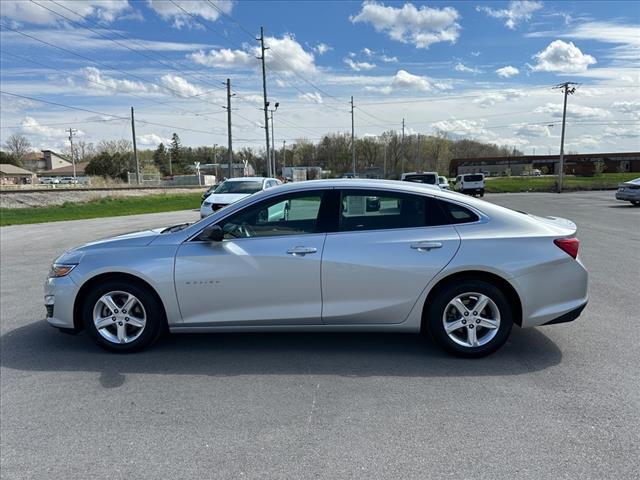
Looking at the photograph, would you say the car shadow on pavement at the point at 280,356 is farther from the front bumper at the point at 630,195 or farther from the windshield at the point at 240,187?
the front bumper at the point at 630,195

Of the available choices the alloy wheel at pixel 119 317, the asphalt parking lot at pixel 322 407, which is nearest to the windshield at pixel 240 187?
A: the asphalt parking lot at pixel 322 407

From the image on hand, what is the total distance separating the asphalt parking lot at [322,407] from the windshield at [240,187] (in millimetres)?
12122

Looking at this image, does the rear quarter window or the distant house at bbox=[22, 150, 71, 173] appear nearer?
the rear quarter window

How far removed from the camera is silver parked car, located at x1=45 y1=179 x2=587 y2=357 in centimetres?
403

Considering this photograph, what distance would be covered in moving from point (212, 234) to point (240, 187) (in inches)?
529

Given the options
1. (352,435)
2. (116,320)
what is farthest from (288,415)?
(116,320)

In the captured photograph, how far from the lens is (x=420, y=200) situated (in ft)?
13.9

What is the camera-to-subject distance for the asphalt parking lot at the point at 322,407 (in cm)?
274

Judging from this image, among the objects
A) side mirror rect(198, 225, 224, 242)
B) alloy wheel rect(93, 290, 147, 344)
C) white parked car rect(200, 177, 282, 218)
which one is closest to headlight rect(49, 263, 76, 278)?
alloy wheel rect(93, 290, 147, 344)

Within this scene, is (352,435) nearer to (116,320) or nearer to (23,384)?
(116,320)

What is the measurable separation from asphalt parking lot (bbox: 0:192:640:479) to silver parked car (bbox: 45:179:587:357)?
350 millimetres

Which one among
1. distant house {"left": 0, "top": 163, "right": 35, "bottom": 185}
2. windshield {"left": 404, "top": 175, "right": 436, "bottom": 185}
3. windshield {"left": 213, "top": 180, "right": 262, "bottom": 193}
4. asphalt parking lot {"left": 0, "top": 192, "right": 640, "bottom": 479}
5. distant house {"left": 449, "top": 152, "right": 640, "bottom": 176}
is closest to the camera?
asphalt parking lot {"left": 0, "top": 192, "right": 640, "bottom": 479}

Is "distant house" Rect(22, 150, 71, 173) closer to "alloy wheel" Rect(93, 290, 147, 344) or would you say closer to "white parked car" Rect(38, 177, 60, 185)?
"white parked car" Rect(38, 177, 60, 185)

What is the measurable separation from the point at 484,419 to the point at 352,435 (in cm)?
93
